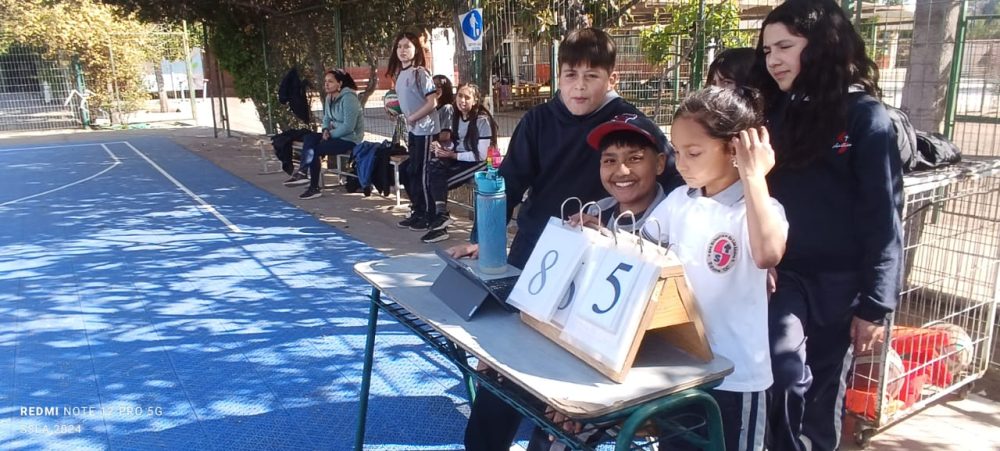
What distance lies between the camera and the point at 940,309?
338 centimetres

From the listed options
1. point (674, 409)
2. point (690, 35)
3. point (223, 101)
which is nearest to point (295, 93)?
point (690, 35)

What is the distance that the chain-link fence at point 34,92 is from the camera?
17891mm

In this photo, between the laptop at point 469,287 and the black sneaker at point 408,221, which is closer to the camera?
the laptop at point 469,287

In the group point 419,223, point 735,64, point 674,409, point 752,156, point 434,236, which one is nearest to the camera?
point 674,409

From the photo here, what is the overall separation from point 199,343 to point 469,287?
2.75 meters

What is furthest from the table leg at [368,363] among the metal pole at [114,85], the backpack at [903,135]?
the metal pole at [114,85]

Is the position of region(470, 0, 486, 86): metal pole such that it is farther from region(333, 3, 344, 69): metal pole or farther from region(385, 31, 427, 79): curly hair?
region(333, 3, 344, 69): metal pole

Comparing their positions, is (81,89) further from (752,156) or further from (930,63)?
(752,156)

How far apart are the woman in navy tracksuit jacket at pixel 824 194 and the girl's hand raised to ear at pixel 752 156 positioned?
39 centimetres

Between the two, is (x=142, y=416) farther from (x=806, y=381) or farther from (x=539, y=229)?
(x=806, y=381)

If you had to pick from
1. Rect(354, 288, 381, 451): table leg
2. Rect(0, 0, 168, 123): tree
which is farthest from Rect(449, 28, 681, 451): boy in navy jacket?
Rect(0, 0, 168, 123): tree

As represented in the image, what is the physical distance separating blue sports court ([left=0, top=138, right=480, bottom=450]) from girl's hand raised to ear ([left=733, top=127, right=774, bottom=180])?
1.91 metres

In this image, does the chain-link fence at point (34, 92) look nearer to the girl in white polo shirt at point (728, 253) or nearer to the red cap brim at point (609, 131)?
the red cap brim at point (609, 131)

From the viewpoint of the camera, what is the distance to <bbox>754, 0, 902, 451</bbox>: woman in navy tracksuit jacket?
79.5 inches
